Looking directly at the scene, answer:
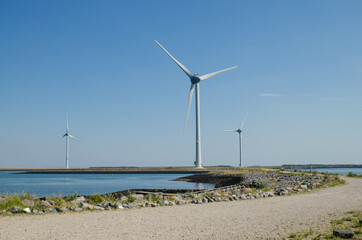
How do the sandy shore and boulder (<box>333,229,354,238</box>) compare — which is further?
the sandy shore

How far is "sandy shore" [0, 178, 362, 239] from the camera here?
36.9 ft

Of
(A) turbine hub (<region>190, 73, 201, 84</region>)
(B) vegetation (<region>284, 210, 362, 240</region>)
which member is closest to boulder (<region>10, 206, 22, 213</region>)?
(B) vegetation (<region>284, 210, 362, 240</region>)

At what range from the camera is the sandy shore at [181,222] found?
11242 millimetres

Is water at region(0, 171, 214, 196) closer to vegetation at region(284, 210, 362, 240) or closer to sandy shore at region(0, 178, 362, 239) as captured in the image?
sandy shore at region(0, 178, 362, 239)

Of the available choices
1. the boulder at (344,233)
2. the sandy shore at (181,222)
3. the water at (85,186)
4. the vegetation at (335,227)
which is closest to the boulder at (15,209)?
the sandy shore at (181,222)

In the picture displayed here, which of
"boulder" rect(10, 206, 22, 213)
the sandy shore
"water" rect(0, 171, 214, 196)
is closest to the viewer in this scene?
the sandy shore

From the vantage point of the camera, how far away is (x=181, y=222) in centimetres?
1346

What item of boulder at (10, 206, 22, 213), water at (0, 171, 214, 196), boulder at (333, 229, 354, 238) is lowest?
water at (0, 171, 214, 196)

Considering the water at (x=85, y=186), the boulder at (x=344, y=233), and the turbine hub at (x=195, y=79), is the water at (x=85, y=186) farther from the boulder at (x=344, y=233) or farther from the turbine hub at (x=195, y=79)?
the turbine hub at (x=195, y=79)

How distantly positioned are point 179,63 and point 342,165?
15521cm

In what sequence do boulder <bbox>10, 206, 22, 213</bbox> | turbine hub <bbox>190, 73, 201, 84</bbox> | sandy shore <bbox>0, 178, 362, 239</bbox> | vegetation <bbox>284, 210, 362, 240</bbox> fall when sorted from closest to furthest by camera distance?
vegetation <bbox>284, 210, 362, 240</bbox>, sandy shore <bbox>0, 178, 362, 239</bbox>, boulder <bbox>10, 206, 22, 213</bbox>, turbine hub <bbox>190, 73, 201, 84</bbox>

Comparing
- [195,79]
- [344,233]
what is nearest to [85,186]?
[195,79]

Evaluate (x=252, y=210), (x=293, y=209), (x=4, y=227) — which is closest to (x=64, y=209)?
(x=4, y=227)

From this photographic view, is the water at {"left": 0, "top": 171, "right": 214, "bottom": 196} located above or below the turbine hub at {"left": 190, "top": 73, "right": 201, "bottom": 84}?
below
